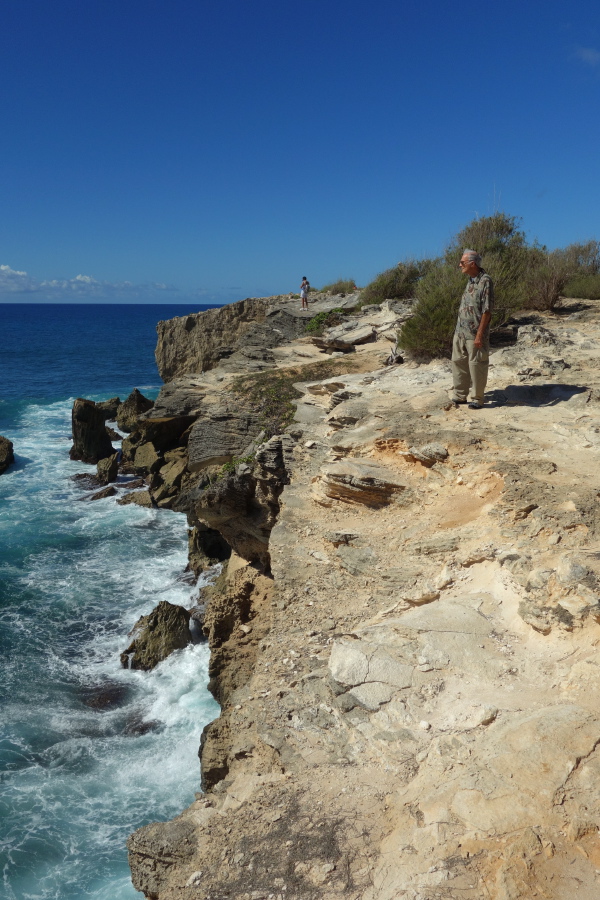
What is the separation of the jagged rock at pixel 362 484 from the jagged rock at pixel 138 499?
14.0 m

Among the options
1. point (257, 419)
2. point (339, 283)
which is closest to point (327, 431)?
point (257, 419)

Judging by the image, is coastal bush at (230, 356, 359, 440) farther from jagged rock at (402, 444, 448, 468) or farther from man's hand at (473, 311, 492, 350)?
jagged rock at (402, 444, 448, 468)

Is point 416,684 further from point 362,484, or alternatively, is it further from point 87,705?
point 87,705

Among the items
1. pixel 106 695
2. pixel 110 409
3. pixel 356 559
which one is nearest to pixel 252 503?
pixel 356 559

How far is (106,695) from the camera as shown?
1077cm

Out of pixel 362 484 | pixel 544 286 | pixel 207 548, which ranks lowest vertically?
pixel 207 548

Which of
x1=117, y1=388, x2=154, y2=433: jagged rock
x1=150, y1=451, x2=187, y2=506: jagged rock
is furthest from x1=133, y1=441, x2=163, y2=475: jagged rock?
x1=117, y1=388, x2=154, y2=433: jagged rock

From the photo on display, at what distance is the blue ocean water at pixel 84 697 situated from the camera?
304 inches

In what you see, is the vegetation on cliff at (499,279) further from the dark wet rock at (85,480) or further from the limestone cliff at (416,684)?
the dark wet rock at (85,480)

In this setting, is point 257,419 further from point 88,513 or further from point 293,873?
point 293,873

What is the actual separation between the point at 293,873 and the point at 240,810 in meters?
0.70

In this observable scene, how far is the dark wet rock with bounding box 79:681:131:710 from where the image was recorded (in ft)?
34.5

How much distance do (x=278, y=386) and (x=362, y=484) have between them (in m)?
8.93

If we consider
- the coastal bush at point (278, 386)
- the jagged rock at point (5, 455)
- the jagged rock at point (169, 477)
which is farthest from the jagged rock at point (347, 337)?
the jagged rock at point (5, 455)
